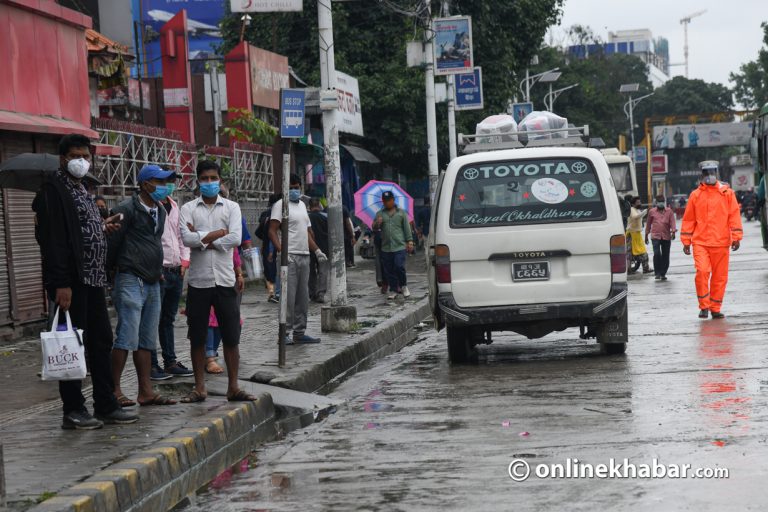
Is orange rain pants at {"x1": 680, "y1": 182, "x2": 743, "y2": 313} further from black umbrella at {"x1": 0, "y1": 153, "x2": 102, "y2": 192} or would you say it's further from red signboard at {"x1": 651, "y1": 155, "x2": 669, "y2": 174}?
red signboard at {"x1": 651, "y1": 155, "x2": 669, "y2": 174}

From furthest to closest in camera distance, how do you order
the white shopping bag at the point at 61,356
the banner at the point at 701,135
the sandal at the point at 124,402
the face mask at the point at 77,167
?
the banner at the point at 701,135 < the sandal at the point at 124,402 < the face mask at the point at 77,167 < the white shopping bag at the point at 61,356

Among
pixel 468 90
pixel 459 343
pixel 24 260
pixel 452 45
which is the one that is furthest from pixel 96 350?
pixel 468 90

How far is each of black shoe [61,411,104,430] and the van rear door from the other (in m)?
4.48

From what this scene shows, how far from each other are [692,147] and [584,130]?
303 feet

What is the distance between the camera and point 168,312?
11.4m

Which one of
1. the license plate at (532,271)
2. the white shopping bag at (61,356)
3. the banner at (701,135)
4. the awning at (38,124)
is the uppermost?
the banner at (701,135)

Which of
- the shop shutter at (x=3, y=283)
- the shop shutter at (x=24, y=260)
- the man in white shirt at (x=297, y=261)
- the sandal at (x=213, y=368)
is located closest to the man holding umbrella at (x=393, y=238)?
the shop shutter at (x=24, y=260)

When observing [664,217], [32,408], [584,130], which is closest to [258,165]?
[664,217]

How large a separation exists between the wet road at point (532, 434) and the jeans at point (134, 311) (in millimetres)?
1387

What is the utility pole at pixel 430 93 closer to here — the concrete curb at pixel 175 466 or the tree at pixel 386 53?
the tree at pixel 386 53

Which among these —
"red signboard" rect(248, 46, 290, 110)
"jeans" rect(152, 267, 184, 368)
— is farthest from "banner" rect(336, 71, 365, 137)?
"jeans" rect(152, 267, 184, 368)

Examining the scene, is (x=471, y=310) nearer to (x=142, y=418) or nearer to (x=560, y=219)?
(x=560, y=219)

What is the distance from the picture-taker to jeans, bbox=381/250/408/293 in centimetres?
2078

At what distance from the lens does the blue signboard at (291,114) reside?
12438 mm
